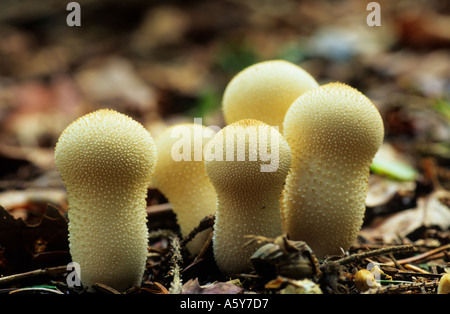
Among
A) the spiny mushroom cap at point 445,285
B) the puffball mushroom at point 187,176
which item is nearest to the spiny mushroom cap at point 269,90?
the puffball mushroom at point 187,176

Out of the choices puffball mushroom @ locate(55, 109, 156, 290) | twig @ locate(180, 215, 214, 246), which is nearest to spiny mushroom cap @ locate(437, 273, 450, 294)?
twig @ locate(180, 215, 214, 246)

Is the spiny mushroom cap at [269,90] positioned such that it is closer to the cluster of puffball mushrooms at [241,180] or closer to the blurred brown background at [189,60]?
the cluster of puffball mushrooms at [241,180]

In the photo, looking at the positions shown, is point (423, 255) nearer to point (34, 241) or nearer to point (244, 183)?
point (244, 183)

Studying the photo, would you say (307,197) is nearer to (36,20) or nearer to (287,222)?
(287,222)

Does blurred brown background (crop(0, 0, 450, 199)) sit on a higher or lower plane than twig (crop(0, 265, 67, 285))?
higher

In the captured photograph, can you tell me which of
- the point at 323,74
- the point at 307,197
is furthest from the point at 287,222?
the point at 323,74

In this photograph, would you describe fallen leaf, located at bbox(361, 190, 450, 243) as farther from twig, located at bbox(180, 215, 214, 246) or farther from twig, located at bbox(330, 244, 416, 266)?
twig, located at bbox(180, 215, 214, 246)

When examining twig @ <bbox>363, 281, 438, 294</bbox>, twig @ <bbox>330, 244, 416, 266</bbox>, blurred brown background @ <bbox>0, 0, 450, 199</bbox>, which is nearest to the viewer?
twig @ <bbox>363, 281, 438, 294</bbox>
